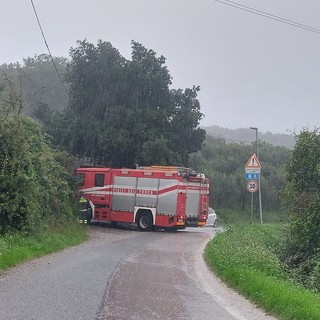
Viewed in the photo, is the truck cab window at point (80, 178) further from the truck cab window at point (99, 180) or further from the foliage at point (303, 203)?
the foliage at point (303, 203)

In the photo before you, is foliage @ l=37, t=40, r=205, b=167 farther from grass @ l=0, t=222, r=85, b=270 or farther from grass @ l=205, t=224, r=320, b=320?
grass @ l=205, t=224, r=320, b=320

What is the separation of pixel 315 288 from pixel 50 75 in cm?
5192

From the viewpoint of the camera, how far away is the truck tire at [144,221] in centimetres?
2941

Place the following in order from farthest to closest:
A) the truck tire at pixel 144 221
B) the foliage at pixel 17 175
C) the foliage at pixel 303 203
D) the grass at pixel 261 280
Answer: the truck tire at pixel 144 221 < the foliage at pixel 303 203 < the foliage at pixel 17 175 < the grass at pixel 261 280

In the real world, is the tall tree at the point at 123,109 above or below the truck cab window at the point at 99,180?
above

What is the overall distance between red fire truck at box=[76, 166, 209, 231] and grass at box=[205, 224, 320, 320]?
9442 mm

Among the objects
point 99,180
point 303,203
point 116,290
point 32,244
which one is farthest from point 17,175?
point 99,180

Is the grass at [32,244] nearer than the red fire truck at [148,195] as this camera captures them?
Yes

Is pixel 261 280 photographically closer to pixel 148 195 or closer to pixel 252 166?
pixel 252 166

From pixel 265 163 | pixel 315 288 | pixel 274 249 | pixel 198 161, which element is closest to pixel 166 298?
pixel 315 288

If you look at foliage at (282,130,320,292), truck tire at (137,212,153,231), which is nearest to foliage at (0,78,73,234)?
foliage at (282,130,320,292)

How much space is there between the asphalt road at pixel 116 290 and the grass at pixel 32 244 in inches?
14.6

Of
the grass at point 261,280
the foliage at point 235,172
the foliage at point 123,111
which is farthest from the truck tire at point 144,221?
the foliage at point 235,172

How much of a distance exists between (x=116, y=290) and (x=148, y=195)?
1799 centimetres
